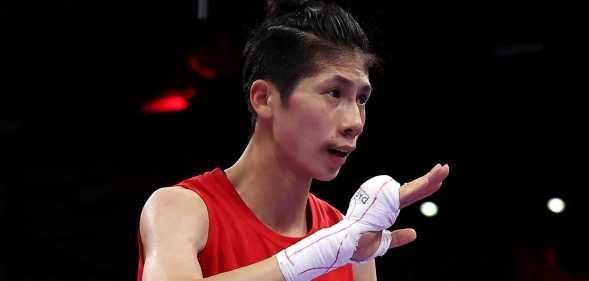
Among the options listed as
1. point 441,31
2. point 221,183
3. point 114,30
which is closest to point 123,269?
point 114,30

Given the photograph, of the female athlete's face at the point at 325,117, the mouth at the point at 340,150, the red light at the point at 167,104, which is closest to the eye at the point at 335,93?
the female athlete's face at the point at 325,117

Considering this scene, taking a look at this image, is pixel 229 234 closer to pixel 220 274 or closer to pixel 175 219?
pixel 175 219

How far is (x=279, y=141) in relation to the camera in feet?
6.70

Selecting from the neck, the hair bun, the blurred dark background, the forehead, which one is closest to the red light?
the blurred dark background

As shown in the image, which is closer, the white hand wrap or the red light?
the white hand wrap

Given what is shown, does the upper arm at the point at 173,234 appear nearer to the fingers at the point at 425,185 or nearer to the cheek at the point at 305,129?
the cheek at the point at 305,129

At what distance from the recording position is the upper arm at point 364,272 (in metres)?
2.29

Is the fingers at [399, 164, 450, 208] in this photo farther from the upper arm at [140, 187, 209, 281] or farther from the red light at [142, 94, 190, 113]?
the red light at [142, 94, 190, 113]

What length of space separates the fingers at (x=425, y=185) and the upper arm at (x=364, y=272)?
0.61 metres

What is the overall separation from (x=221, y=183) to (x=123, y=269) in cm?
349

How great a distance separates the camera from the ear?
206 cm

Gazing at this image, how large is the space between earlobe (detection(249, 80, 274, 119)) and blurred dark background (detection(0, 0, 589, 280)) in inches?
83.9

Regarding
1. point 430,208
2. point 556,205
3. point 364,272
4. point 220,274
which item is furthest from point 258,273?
point 556,205

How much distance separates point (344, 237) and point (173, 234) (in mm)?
408
